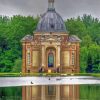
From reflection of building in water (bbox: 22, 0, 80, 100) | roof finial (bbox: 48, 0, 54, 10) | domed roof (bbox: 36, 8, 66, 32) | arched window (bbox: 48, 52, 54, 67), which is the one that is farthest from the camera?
roof finial (bbox: 48, 0, 54, 10)

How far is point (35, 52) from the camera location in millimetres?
97125

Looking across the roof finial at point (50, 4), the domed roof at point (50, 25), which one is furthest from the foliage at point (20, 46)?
the roof finial at point (50, 4)

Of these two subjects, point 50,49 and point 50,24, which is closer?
point 50,24

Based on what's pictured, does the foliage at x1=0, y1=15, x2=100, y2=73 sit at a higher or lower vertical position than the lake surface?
higher

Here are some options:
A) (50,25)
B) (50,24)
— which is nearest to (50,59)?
(50,25)

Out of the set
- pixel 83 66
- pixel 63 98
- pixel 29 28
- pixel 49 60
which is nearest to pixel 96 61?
pixel 83 66

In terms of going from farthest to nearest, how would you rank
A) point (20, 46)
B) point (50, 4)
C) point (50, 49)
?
point (20, 46) < point (50, 4) < point (50, 49)

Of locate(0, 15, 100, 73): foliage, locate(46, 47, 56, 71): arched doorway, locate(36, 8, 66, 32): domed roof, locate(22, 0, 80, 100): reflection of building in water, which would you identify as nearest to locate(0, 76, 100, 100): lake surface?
locate(22, 0, 80, 100): reflection of building in water

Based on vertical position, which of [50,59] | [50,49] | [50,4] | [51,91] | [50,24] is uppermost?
[50,4]

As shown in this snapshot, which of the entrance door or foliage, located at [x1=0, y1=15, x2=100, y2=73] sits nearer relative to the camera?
the entrance door

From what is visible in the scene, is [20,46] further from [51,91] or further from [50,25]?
[51,91]

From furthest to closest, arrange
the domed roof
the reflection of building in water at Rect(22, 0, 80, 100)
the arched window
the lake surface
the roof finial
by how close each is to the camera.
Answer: the roof finial < the arched window < the domed roof < the reflection of building in water at Rect(22, 0, 80, 100) < the lake surface

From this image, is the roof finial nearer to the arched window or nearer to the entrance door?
→ the entrance door

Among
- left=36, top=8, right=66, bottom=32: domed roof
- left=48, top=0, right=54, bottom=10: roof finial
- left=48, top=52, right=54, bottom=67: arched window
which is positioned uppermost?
left=48, top=0, right=54, bottom=10: roof finial
